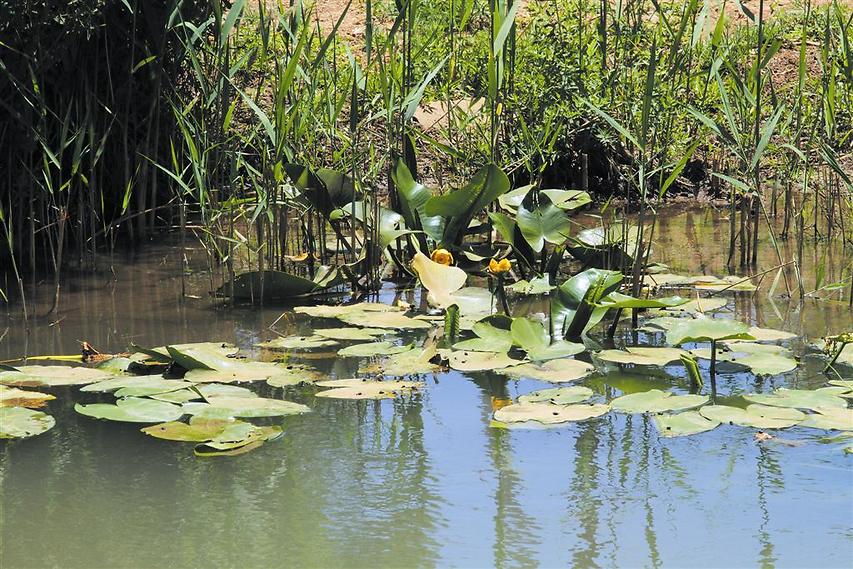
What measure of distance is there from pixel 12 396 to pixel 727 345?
6.25 ft

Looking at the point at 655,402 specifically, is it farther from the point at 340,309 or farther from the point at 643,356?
the point at 340,309

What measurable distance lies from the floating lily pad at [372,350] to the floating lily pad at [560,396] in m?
0.52

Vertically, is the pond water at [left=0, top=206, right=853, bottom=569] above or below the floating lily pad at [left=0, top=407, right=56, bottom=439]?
below

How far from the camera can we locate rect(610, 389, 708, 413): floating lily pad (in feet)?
8.86

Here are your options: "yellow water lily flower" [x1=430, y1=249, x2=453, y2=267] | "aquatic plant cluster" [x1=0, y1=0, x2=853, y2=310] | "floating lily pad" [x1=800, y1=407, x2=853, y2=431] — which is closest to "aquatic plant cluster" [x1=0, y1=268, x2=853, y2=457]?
"floating lily pad" [x1=800, y1=407, x2=853, y2=431]

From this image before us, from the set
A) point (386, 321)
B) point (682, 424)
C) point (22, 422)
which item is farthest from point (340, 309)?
point (682, 424)

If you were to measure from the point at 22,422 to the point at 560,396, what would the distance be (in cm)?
126

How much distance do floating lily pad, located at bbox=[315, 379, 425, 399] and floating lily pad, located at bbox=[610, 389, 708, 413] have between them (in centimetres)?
53

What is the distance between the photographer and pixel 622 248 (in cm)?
401

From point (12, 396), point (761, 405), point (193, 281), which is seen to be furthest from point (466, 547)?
point (193, 281)

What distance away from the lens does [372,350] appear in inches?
127

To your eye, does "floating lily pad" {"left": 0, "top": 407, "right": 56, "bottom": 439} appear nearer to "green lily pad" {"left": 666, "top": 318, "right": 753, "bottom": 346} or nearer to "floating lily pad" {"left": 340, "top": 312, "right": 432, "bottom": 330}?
"floating lily pad" {"left": 340, "top": 312, "right": 432, "bottom": 330}

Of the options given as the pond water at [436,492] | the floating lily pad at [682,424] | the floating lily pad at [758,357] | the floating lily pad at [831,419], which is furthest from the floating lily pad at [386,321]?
the floating lily pad at [831,419]

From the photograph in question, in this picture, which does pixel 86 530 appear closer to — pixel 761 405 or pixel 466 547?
pixel 466 547
